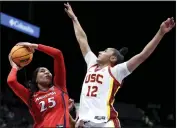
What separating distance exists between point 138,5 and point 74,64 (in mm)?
3124

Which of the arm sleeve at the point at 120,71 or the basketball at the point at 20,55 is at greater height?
the basketball at the point at 20,55

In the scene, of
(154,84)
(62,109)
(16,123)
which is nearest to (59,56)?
(62,109)

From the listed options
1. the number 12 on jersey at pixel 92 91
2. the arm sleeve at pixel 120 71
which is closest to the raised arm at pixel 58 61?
the number 12 on jersey at pixel 92 91

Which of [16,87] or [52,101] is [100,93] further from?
[16,87]

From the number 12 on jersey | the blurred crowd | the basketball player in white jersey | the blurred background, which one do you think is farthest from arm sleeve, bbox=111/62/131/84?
the blurred background

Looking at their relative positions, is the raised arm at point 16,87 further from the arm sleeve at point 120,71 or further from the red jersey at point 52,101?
the arm sleeve at point 120,71

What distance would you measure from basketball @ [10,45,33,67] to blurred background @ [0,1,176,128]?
723cm

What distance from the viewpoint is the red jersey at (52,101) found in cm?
532

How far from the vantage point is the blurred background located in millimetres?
13780

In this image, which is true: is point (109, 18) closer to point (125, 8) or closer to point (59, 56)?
point (125, 8)

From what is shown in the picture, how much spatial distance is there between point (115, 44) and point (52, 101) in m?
9.97

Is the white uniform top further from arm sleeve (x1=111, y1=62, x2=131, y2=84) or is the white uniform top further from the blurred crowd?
the blurred crowd

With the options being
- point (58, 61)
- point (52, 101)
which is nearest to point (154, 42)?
point (58, 61)

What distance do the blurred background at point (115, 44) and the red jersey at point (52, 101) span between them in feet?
24.0
